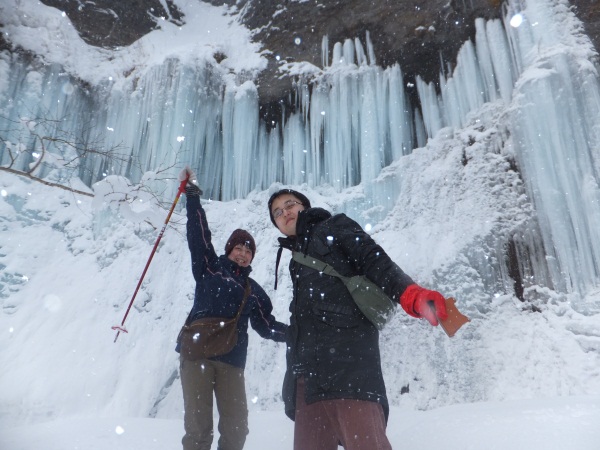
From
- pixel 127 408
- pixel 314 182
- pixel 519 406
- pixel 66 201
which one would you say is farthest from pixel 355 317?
pixel 66 201

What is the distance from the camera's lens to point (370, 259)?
1.31 m

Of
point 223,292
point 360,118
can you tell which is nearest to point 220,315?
point 223,292

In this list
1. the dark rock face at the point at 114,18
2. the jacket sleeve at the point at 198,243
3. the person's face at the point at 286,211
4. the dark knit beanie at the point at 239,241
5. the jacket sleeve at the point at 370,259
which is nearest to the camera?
the jacket sleeve at the point at 370,259

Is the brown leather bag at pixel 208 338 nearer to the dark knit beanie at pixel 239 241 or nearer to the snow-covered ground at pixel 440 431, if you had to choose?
the dark knit beanie at pixel 239 241

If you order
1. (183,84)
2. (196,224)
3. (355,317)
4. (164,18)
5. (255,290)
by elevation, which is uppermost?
(164,18)

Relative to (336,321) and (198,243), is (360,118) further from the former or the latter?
(336,321)

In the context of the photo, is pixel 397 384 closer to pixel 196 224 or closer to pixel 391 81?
pixel 196 224

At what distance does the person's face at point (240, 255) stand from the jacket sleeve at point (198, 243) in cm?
10

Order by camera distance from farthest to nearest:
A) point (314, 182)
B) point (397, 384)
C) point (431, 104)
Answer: point (314, 182)
point (431, 104)
point (397, 384)

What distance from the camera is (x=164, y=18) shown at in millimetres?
9078

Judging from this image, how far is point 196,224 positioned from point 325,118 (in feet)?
19.7

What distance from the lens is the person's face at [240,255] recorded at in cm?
235

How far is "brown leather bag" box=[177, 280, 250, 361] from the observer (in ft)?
6.53

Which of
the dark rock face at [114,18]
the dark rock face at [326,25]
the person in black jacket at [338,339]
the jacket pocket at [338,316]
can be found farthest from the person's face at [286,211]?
the dark rock face at [114,18]
